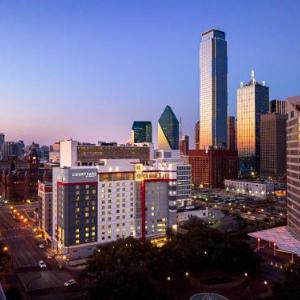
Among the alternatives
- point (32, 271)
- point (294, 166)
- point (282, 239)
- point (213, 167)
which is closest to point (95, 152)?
point (32, 271)

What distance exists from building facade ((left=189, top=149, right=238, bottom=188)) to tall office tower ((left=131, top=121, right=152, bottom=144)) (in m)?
27.1

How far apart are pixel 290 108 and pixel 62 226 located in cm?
4121

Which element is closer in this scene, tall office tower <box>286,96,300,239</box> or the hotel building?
tall office tower <box>286,96,300,239</box>

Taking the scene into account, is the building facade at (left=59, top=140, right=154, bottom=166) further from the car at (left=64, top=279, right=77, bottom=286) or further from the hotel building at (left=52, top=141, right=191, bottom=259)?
the car at (left=64, top=279, right=77, bottom=286)

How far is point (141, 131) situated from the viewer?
185875 mm

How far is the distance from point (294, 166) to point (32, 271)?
42.2m

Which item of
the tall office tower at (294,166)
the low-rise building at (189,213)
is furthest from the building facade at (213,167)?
the tall office tower at (294,166)

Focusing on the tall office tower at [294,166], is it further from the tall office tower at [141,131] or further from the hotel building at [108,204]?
the tall office tower at [141,131]

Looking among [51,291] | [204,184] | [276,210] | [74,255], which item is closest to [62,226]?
[74,255]

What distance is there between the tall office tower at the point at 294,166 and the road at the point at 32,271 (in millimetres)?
33534

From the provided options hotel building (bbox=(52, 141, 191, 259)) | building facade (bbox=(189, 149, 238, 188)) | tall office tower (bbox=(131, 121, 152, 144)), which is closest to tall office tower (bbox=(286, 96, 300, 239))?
hotel building (bbox=(52, 141, 191, 259))

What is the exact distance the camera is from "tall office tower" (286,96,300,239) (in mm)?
54312

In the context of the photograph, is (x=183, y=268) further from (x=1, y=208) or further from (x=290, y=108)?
(x=1, y=208)

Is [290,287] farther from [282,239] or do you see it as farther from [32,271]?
[32,271]
